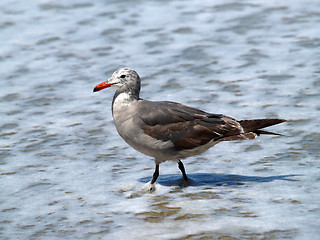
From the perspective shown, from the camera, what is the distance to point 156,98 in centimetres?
902

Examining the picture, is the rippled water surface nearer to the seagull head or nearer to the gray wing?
the gray wing

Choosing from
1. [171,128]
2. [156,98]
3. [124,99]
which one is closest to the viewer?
[171,128]

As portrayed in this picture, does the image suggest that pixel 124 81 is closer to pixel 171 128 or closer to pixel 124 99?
pixel 124 99

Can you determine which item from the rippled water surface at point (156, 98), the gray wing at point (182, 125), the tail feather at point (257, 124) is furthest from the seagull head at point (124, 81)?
the tail feather at point (257, 124)

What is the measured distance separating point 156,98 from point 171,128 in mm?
2664

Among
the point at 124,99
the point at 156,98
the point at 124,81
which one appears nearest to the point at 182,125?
the point at 124,99

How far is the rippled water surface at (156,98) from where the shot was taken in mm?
5582

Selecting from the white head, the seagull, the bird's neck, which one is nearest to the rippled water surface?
the seagull

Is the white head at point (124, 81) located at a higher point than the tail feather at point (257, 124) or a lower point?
higher

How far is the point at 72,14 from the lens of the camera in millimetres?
13188

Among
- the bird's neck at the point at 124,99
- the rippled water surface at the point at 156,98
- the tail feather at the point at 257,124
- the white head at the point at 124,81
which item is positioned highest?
the white head at the point at 124,81

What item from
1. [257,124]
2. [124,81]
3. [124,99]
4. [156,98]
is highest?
[124,81]

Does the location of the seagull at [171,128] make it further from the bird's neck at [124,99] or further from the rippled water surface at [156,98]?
the rippled water surface at [156,98]

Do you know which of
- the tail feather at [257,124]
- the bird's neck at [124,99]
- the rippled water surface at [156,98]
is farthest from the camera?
the bird's neck at [124,99]
